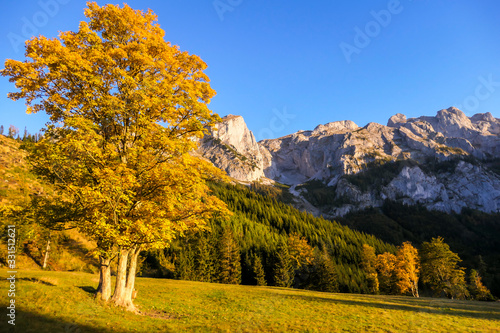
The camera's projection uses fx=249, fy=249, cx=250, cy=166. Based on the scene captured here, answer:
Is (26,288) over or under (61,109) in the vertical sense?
under

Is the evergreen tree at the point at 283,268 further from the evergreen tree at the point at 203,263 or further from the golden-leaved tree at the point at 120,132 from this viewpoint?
the golden-leaved tree at the point at 120,132

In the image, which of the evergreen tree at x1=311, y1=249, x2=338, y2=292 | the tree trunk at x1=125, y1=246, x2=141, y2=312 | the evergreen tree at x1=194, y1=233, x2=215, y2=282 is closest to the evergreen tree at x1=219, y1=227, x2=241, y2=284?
the evergreen tree at x1=194, y1=233, x2=215, y2=282

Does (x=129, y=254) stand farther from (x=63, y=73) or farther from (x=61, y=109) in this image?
(x=63, y=73)

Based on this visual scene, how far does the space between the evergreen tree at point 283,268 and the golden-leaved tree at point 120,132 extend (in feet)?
186

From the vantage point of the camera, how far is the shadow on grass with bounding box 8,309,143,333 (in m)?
8.57

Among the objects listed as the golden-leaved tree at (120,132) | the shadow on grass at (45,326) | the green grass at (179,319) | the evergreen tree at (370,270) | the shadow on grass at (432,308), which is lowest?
the evergreen tree at (370,270)

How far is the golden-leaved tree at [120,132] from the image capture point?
11719 mm

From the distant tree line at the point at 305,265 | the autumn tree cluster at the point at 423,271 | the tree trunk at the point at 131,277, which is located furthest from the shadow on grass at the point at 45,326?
the autumn tree cluster at the point at 423,271

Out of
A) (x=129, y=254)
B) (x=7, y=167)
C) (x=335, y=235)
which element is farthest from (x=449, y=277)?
(x=7, y=167)

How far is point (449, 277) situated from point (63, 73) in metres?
78.8

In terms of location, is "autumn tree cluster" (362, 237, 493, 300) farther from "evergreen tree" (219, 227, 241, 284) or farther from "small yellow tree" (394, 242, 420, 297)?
"evergreen tree" (219, 227, 241, 284)

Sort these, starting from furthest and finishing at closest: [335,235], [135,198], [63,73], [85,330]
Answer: [335,235]
[135,198]
[63,73]
[85,330]

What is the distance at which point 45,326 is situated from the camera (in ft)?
29.5

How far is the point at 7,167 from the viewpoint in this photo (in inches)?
2115
